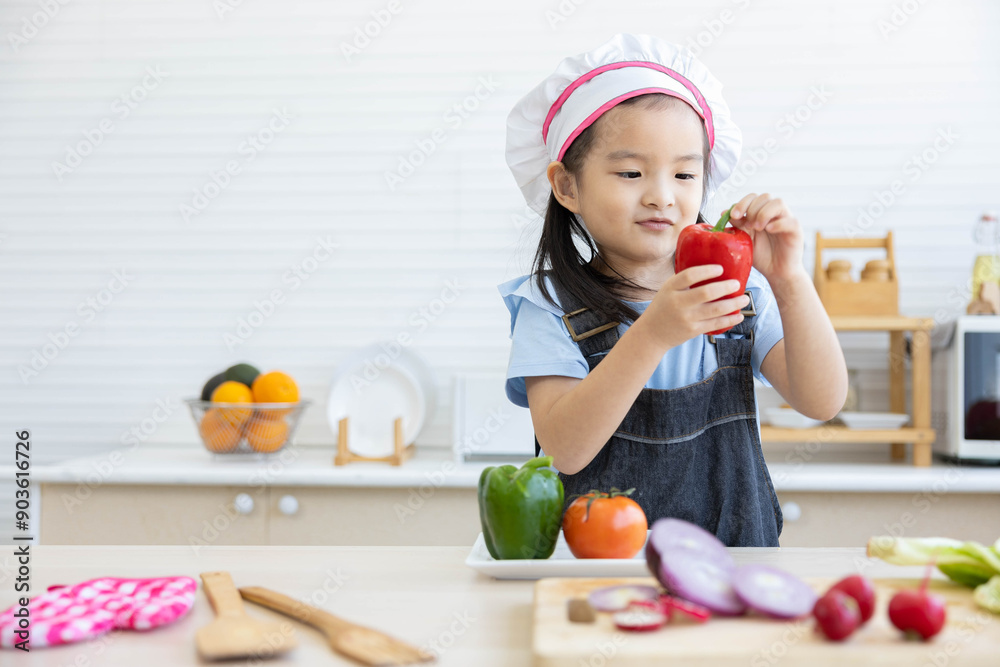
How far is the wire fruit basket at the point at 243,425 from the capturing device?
2.57 m

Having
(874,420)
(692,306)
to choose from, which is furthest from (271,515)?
(874,420)

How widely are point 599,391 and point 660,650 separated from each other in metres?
0.53

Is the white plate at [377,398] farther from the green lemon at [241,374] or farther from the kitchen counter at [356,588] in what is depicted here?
the kitchen counter at [356,588]

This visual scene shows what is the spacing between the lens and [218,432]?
261 cm

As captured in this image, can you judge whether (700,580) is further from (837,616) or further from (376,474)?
(376,474)

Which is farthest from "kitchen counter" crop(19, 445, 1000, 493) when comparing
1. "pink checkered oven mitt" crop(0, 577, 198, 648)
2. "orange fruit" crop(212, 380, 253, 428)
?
"pink checkered oven mitt" crop(0, 577, 198, 648)

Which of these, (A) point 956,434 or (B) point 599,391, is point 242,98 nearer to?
(B) point 599,391

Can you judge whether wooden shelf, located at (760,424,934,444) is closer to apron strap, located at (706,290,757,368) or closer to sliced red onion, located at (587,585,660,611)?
apron strap, located at (706,290,757,368)

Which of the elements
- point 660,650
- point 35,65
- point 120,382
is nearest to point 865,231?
point 660,650

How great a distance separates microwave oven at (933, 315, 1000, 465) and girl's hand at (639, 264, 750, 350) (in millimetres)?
1846

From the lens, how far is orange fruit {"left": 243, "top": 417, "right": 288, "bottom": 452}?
2598 mm

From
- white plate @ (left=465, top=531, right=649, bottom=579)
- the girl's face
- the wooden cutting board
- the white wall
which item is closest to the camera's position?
the wooden cutting board

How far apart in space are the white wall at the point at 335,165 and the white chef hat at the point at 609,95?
→ 4.55 feet

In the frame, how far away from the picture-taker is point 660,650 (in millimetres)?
648
